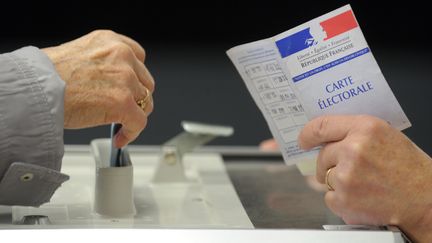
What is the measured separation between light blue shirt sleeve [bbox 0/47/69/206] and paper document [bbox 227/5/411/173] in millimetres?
244

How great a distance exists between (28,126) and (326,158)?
1.26 ft

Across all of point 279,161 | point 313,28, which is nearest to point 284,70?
point 313,28

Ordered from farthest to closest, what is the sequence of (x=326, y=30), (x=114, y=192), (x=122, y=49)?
1. (x=122, y=49)
2. (x=114, y=192)
3. (x=326, y=30)

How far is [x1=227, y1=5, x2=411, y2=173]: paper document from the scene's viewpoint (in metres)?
0.98

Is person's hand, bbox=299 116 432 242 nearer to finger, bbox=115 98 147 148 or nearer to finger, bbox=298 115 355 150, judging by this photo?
finger, bbox=298 115 355 150

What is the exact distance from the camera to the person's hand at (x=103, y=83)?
1.11 meters

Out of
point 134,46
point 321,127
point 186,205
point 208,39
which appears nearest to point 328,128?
point 321,127

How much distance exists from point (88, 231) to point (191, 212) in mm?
263

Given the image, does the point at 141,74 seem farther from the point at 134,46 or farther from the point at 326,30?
the point at 326,30

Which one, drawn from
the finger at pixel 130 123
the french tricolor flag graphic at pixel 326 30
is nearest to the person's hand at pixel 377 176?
the french tricolor flag graphic at pixel 326 30

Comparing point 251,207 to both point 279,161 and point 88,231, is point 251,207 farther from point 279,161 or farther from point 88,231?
point 279,161

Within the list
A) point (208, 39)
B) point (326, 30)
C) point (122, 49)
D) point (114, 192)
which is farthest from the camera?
point (208, 39)

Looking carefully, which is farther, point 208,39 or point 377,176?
point 208,39

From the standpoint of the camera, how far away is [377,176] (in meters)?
0.99
